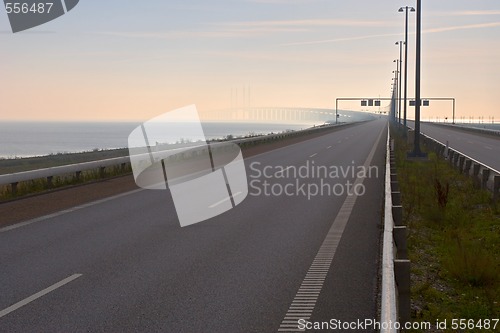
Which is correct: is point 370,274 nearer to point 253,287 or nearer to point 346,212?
point 253,287

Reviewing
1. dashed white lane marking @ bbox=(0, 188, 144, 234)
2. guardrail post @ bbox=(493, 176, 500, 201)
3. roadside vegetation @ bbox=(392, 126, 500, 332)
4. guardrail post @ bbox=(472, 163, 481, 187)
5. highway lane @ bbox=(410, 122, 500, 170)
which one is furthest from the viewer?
highway lane @ bbox=(410, 122, 500, 170)

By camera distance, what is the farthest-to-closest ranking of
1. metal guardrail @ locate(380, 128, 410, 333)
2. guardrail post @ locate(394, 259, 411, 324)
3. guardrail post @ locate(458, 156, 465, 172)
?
guardrail post @ locate(458, 156, 465, 172) → guardrail post @ locate(394, 259, 411, 324) → metal guardrail @ locate(380, 128, 410, 333)

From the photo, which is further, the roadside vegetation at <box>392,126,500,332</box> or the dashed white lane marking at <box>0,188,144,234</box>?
the dashed white lane marking at <box>0,188,144,234</box>

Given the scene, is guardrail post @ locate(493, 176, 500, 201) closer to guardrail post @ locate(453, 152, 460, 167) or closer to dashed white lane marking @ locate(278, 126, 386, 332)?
dashed white lane marking @ locate(278, 126, 386, 332)

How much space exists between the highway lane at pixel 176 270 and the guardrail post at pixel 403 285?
0.47 m

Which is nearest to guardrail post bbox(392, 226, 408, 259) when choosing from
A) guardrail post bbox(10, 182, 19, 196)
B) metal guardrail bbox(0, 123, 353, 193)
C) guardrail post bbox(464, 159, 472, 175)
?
metal guardrail bbox(0, 123, 353, 193)

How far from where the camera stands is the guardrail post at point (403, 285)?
5226 mm

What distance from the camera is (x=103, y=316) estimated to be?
6.03 metres

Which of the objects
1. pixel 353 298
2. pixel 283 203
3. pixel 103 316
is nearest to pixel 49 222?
pixel 283 203

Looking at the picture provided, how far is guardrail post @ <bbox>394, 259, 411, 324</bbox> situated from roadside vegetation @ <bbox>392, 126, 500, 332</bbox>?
583mm

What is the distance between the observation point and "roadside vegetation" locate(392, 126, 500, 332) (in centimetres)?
667

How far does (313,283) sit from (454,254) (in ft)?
8.90

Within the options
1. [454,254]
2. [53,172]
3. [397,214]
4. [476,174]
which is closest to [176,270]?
[397,214]

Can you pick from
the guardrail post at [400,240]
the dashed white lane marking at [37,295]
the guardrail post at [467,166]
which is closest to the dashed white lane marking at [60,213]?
the dashed white lane marking at [37,295]
